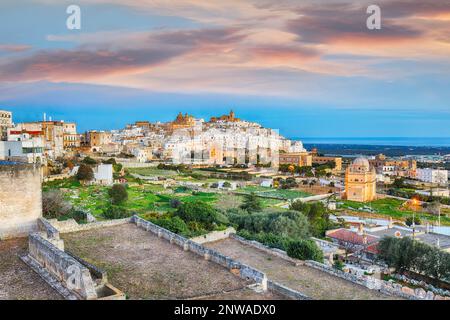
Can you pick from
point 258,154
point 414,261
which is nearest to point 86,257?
point 414,261

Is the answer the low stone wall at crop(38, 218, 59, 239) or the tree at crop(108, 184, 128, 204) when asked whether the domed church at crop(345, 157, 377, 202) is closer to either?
the tree at crop(108, 184, 128, 204)

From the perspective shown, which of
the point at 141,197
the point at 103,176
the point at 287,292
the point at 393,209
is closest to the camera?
the point at 287,292

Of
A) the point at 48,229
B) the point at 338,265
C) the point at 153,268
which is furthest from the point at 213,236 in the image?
the point at 48,229

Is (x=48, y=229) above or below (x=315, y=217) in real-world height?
above

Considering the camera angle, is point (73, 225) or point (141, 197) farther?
point (141, 197)

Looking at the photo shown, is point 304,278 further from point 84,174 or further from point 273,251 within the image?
point 84,174

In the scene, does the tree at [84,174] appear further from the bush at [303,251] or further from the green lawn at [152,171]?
the bush at [303,251]
